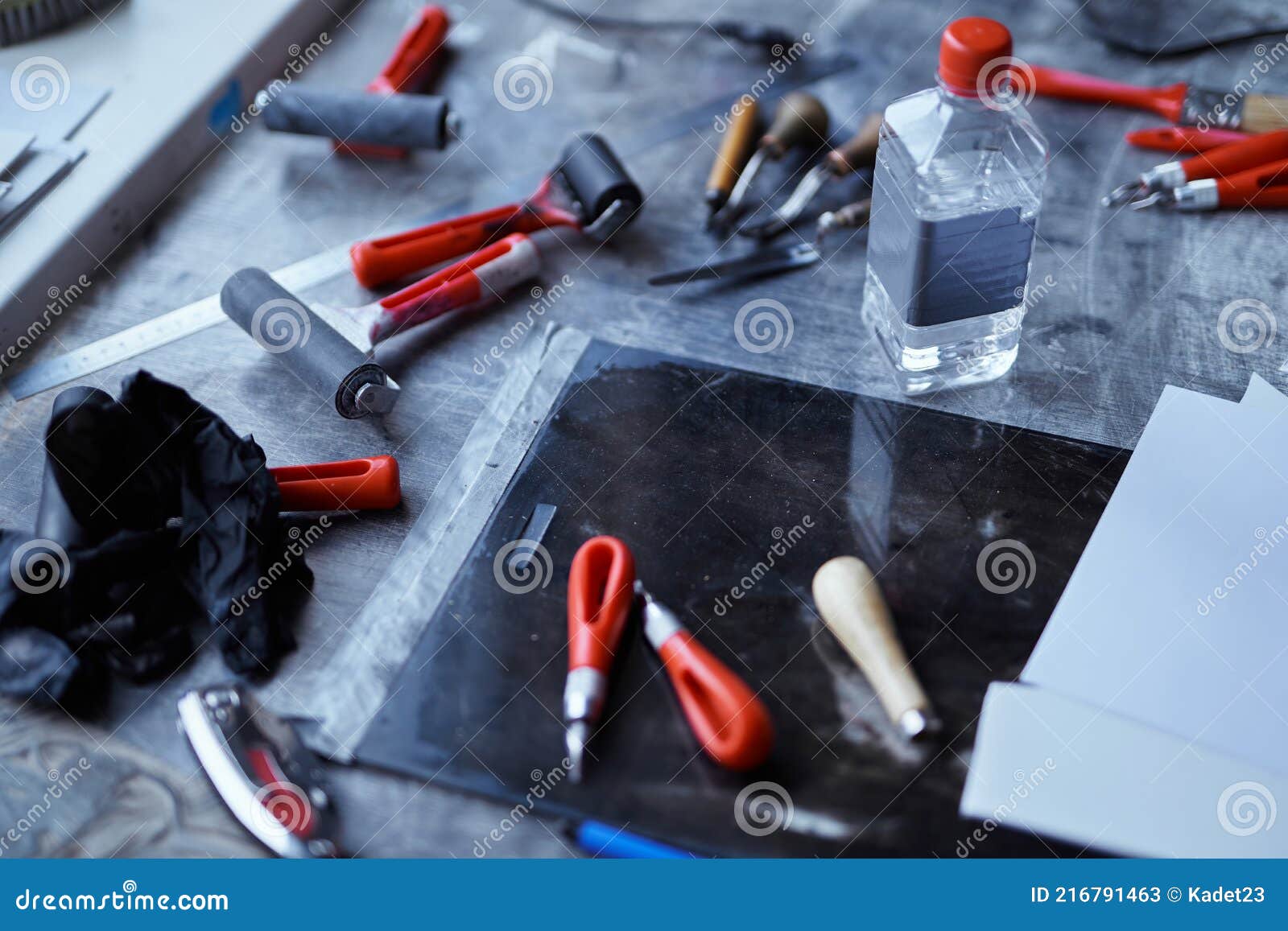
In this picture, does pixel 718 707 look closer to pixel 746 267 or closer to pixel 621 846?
pixel 621 846

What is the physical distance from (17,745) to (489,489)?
1.12ft

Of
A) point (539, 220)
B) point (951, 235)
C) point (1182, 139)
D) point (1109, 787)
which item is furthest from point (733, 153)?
point (1109, 787)

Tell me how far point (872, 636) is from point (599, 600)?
0.18 m

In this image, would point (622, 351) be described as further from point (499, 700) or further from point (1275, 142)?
point (1275, 142)

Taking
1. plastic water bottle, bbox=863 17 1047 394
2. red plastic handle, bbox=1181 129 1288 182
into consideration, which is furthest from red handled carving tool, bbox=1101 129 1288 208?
plastic water bottle, bbox=863 17 1047 394

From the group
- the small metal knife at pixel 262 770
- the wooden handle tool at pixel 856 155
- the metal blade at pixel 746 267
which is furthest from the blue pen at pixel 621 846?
the wooden handle tool at pixel 856 155

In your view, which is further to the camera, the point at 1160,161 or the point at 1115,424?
the point at 1160,161

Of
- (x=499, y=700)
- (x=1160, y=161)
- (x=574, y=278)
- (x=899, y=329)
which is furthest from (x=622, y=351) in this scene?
(x=1160, y=161)

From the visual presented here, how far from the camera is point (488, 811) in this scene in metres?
0.67

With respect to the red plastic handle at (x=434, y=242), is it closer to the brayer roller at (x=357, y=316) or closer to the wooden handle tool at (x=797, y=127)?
the brayer roller at (x=357, y=316)

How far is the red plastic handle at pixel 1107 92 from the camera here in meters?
1.08

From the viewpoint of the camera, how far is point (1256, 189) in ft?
3.25

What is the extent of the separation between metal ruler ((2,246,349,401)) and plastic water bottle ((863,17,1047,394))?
0.47 meters
